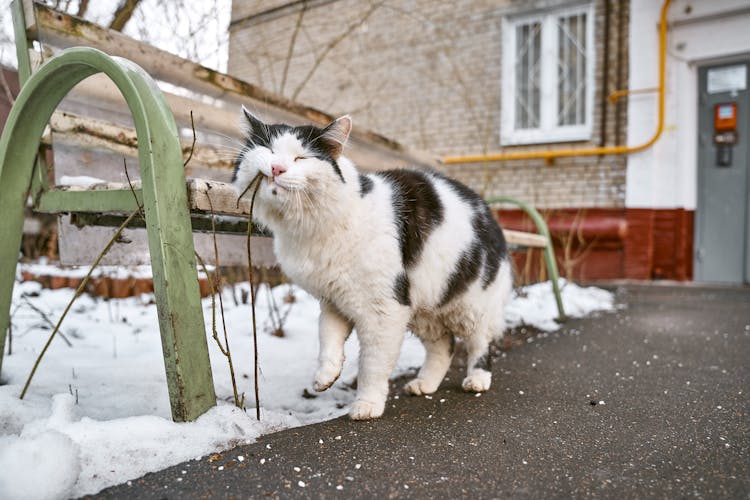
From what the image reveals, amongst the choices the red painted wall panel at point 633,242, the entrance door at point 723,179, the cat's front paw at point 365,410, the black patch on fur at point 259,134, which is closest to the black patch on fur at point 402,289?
the cat's front paw at point 365,410

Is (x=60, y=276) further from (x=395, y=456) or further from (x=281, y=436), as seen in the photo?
(x=395, y=456)

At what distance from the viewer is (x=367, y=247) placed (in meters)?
1.65

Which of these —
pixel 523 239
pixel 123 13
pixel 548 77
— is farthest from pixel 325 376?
pixel 548 77

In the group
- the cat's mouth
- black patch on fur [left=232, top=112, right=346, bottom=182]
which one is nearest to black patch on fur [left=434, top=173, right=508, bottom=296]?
black patch on fur [left=232, top=112, right=346, bottom=182]

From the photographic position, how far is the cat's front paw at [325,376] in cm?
165

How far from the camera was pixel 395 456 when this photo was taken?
1390 millimetres

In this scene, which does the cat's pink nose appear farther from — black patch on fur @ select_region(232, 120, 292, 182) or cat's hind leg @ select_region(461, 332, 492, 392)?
cat's hind leg @ select_region(461, 332, 492, 392)

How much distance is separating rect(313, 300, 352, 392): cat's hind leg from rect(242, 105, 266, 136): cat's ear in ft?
1.92

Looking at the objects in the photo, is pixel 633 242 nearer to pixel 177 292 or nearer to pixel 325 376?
pixel 325 376

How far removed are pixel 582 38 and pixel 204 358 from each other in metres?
6.62

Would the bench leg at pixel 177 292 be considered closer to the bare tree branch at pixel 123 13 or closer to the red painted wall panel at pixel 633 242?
the bare tree branch at pixel 123 13

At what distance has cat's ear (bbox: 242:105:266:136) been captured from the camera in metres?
1.54

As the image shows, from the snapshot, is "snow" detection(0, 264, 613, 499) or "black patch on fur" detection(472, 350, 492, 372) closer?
"snow" detection(0, 264, 613, 499)

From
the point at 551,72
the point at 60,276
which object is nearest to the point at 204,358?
the point at 60,276
